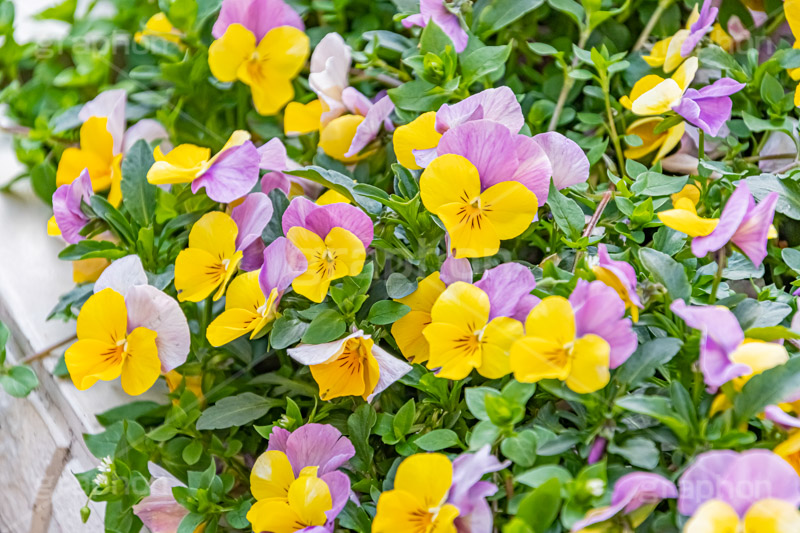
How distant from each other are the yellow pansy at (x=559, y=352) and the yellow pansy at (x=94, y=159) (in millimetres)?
492

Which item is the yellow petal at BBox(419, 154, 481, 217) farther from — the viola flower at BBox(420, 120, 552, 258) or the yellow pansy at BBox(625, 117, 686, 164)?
the yellow pansy at BBox(625, 117, 686, 164)

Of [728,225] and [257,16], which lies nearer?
[728,225]

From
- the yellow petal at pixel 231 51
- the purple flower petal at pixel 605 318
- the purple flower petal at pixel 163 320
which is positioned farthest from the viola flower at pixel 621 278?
the yellow petal at pixel 231 51

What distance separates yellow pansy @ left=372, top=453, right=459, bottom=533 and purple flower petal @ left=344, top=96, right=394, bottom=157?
0.32 m

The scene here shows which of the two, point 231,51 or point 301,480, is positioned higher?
point 231,51

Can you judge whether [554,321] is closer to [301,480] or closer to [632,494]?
[632,494]

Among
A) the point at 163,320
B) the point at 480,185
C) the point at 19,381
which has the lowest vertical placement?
the point at 19,381

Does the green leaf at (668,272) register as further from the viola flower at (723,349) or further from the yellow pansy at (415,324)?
the yellow pansy at (415,324)

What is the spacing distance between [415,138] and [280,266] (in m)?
0.16

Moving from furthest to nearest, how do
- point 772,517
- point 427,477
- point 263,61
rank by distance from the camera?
point 263,61, point 427,477, point 772,517

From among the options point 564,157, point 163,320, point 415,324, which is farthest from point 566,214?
point 163,320

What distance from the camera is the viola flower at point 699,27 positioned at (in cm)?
69

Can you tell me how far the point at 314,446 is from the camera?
612 mm

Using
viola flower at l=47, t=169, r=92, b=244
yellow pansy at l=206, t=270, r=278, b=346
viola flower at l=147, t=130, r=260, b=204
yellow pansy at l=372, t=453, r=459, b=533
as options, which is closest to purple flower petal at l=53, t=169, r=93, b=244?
viola flower at l=47, t=169, r=92, b=244
